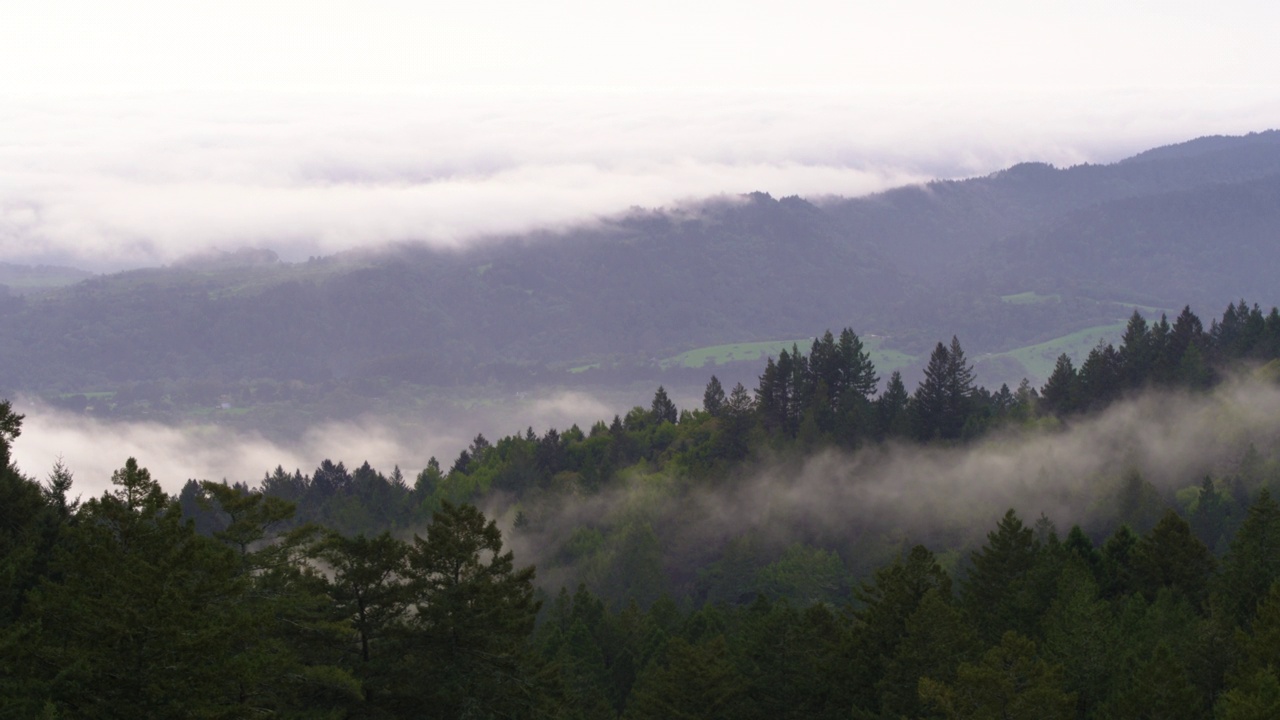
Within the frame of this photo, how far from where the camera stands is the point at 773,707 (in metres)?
54.7

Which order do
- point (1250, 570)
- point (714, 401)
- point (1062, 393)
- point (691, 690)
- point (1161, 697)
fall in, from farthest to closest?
1. point (714, 401)
2. point (1062, 393)
3. point (1250, 570)
4. point (691, 690)
5. point (1161, 697)

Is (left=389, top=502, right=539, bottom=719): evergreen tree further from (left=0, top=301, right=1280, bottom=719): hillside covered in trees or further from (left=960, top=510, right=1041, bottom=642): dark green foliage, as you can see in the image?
(left=960, top=510, right=1041, bottom=642): dark green foliage

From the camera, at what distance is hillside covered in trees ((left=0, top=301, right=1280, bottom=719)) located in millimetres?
30312

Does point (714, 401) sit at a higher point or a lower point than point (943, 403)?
higher

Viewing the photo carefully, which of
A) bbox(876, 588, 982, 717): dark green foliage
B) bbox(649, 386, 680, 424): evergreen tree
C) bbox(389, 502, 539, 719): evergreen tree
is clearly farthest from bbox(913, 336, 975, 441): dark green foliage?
bbox(389, 502, 539, 719): evergreen tree

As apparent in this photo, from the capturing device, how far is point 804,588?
12056 centimetres

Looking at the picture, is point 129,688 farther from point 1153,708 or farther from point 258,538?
point 1153,708

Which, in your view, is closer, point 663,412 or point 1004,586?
point 1004,586

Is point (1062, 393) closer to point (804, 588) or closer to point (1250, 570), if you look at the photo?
point (804, 588)

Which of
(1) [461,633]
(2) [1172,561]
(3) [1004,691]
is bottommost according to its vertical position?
(2) [1172,561]

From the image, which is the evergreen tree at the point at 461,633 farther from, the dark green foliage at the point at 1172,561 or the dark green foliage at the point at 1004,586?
the dark green foliage at the point at 1172,561

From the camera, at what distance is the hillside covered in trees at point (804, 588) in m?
30.3

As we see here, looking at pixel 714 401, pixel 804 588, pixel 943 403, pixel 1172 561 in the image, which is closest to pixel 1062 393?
pixel 943 403

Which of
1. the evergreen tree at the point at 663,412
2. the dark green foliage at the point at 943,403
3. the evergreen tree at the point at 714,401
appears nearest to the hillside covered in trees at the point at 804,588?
the dark green foliage at the point at 943,403
